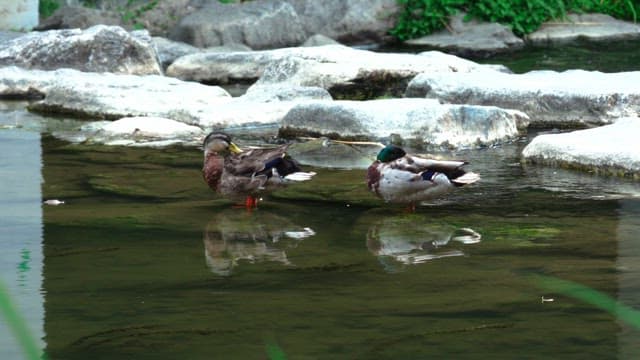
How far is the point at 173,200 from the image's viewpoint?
6516 mm

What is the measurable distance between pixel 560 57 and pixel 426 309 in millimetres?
10592

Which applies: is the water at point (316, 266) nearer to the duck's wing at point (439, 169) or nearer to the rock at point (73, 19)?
the duck's wing at point (439, 169)

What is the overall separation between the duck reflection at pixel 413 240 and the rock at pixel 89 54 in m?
6.18

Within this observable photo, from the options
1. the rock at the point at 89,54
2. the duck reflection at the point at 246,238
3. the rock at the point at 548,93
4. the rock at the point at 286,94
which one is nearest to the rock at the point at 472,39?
the rock at the point at 89,54

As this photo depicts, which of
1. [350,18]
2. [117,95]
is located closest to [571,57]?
[350,18]

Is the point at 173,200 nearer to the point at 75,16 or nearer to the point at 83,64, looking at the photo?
the point at 83,64

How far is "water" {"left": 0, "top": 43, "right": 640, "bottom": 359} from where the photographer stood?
3.85m

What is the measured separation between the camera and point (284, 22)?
51.5 ft

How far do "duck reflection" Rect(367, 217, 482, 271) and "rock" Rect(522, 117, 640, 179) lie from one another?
5.09 feet

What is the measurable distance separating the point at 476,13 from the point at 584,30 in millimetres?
1442

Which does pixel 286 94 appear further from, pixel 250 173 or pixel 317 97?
pixel 250 173

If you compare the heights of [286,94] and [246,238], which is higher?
[286,94]

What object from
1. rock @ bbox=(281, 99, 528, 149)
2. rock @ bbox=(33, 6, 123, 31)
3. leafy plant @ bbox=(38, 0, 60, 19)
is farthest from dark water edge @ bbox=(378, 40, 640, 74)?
rock @ bbox=(281, 99, 528, 149)

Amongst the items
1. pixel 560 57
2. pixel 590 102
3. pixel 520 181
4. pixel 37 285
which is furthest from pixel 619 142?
pixel 560 57
